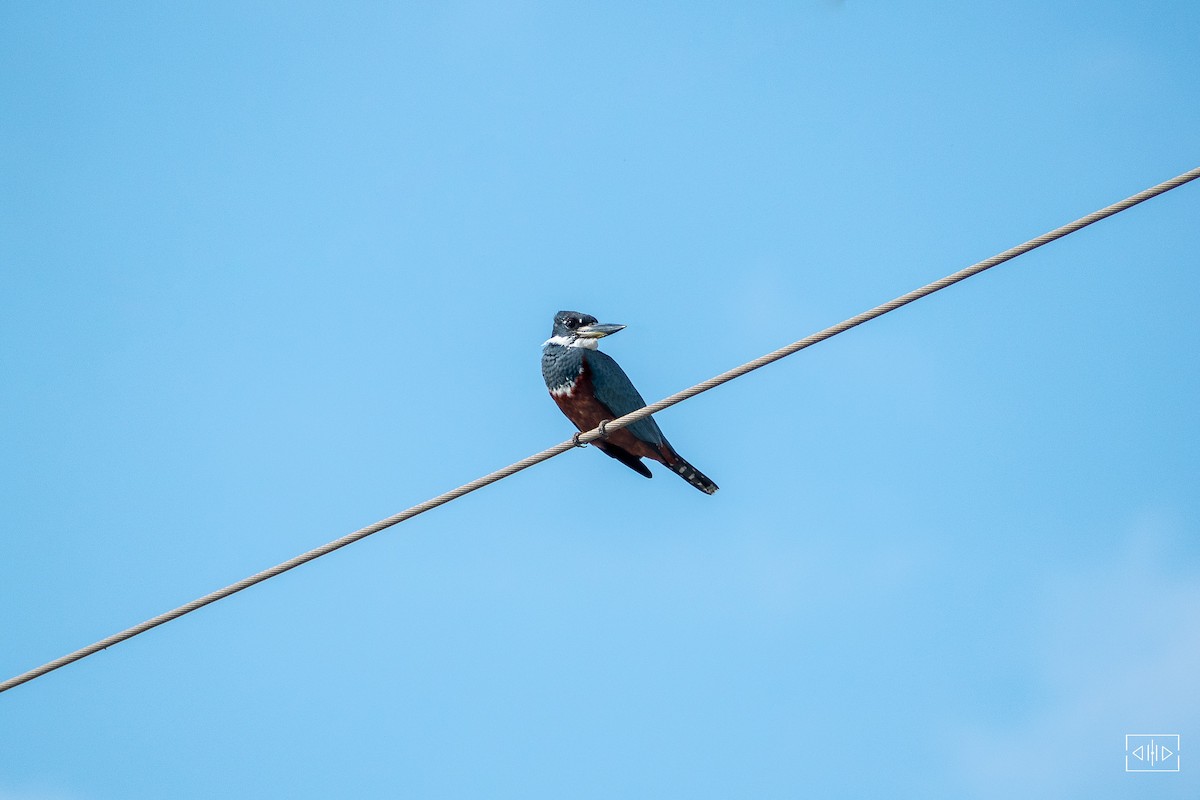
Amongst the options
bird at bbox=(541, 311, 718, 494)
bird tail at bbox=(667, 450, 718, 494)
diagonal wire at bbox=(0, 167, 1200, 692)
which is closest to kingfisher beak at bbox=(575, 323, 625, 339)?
bird at bbox=(541, 311, 718, 494)

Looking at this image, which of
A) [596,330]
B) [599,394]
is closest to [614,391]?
[599,394]

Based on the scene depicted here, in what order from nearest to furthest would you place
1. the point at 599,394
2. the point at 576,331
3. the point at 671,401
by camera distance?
the point at 671,401 → the point at 599,394 → the point at 576,331

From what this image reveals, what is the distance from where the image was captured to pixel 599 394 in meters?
8.12

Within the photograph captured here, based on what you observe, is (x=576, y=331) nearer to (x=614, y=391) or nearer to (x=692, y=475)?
(x=614, y=391)

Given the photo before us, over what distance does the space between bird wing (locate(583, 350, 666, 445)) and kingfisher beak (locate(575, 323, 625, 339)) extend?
0.13 m

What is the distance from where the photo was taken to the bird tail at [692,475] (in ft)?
28.0

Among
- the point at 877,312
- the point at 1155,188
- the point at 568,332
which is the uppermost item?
the point at 1155,188

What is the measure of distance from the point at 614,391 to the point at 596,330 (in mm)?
437

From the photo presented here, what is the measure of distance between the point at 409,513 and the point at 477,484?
→ 31cm

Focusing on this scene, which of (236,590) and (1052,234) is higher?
(1052,234)

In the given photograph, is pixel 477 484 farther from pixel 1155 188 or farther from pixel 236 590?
pixel 1155 188

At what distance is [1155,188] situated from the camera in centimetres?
416

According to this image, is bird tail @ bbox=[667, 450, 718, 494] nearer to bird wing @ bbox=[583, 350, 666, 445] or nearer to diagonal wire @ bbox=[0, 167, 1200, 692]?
bird wing @ bbox=[583, 350, 666, 445]

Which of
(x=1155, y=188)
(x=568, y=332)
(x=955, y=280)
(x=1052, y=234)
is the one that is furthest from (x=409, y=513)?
(x=568, y=332)
